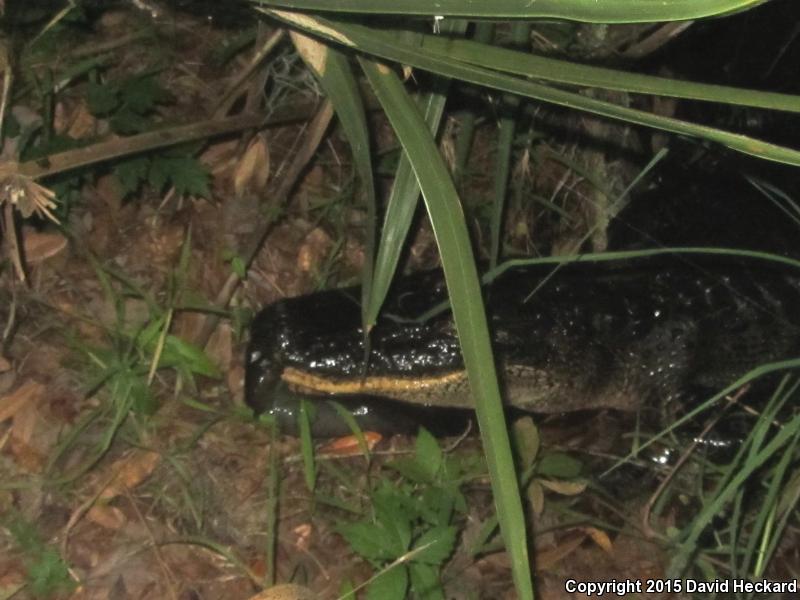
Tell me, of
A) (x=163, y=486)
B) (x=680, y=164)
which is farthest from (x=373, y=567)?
(x=680, y=164)

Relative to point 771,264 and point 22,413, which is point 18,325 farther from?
point 771,264

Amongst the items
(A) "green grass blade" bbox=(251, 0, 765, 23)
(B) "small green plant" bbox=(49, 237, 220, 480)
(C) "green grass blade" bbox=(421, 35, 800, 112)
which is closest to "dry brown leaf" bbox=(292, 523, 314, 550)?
(B) "small green plant" bbox=(49, 237, 220, 480)

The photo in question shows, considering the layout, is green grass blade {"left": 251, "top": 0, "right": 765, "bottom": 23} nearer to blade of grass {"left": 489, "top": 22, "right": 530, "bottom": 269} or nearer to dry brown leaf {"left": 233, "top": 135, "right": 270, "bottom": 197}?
blade of grass {"left": 489, "top": 22, "right": 530, "bottom": 269}

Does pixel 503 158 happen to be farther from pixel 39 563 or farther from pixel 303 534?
pixel 39 563

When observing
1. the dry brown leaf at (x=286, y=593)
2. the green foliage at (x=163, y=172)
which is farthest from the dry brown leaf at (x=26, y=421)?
the dry brown leaf at (x=286, y=593)

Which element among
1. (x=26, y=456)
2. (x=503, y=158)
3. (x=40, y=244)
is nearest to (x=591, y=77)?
(x=503, y=158)
